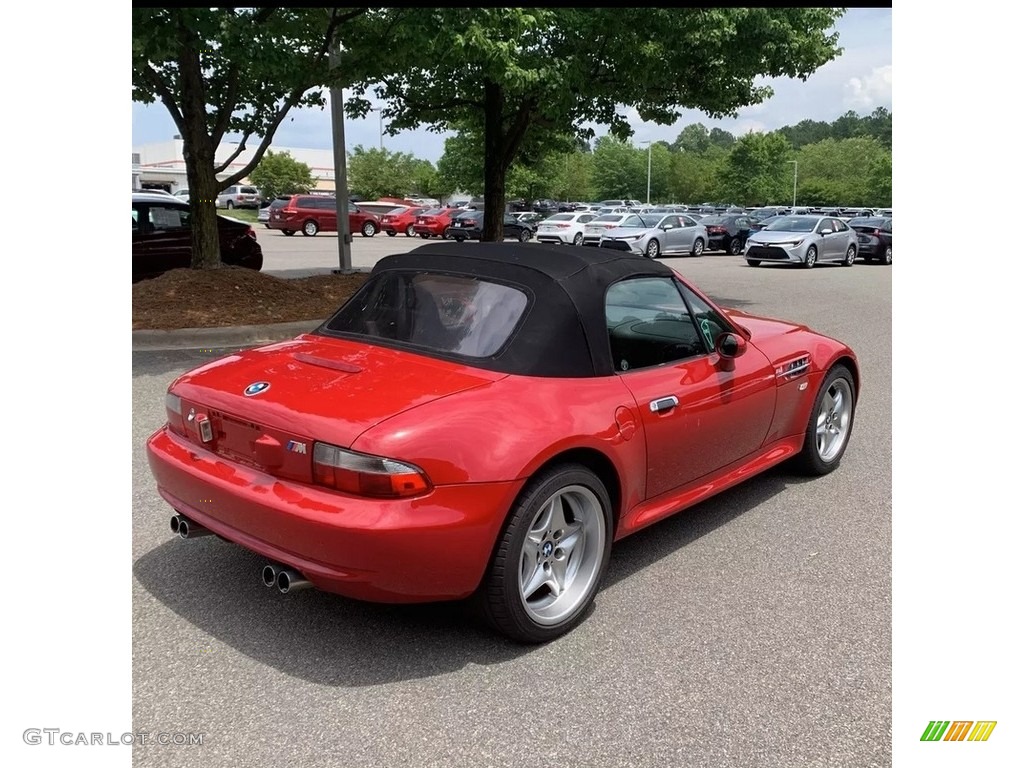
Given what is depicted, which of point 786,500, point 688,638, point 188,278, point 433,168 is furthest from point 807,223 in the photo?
point 433,168

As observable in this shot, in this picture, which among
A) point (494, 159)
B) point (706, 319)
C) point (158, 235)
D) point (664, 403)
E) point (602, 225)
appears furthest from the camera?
point (602, 225)

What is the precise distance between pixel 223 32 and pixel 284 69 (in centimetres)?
79

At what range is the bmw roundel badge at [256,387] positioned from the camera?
350 cm

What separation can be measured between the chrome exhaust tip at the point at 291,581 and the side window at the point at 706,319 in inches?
92.7

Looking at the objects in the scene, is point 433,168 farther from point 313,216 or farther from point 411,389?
point 411,389

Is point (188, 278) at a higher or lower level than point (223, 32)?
lower

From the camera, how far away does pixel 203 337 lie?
9.52 m

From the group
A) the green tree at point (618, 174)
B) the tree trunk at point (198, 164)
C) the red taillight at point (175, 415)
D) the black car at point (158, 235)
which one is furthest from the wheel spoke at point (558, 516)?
the green tree at point (618, 174)

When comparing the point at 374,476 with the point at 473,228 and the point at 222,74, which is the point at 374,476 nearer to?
the point at 222,74

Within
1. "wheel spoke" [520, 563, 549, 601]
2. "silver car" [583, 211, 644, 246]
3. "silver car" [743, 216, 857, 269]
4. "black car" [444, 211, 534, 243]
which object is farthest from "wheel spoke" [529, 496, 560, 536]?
"black car" [444, 211, 534, 243]

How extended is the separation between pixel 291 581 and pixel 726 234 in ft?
99.0

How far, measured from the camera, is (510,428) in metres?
3.31

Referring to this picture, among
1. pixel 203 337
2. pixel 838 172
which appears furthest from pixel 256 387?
Answer: pixel 838 172

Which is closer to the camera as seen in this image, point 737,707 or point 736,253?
point 737,707
